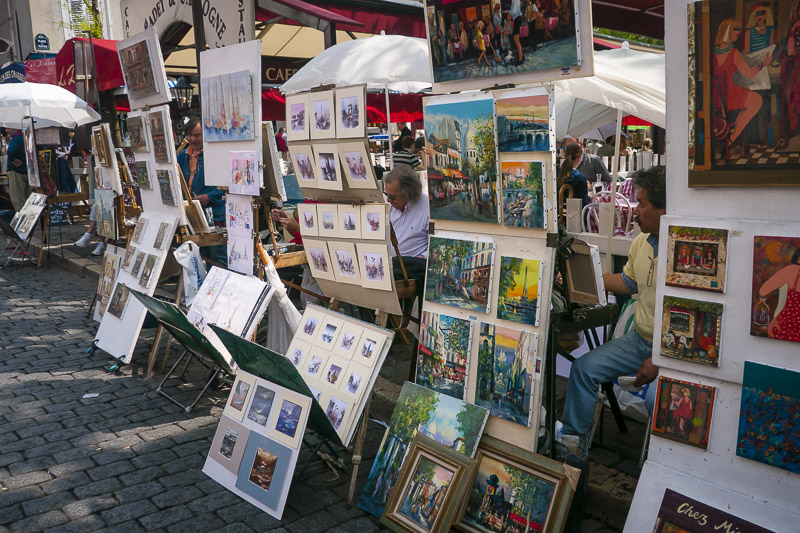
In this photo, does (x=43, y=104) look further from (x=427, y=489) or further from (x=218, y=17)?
(x=427, y=489)

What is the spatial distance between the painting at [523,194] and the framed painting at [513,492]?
0.93 m

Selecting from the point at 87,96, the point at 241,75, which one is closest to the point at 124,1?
the point at 87,96

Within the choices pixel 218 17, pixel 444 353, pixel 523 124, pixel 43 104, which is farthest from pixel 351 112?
pixel 43 104

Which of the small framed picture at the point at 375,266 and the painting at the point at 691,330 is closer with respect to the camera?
the painting at the point at 691,330

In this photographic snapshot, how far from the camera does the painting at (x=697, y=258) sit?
226 cm

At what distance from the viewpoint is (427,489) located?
117 inches

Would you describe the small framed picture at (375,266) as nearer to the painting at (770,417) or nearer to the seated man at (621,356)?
the seated man at (621,356)

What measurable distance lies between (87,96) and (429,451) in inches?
362

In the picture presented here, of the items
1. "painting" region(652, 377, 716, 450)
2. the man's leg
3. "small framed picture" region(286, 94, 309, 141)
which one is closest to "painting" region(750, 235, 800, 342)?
"painting" region(652, 377, 716, 450)

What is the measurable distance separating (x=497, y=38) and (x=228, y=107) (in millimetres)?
2224

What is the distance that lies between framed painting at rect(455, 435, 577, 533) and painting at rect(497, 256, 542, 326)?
0.54 m

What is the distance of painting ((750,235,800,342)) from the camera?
210 centimetres

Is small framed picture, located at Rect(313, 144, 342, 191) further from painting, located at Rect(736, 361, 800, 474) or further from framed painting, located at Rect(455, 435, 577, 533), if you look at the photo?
painting, located at Rect(736, 361, 800, 474)

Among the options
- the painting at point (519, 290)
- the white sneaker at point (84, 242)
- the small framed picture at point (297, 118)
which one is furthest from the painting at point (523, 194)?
the white sneaker at point (84, 242)
